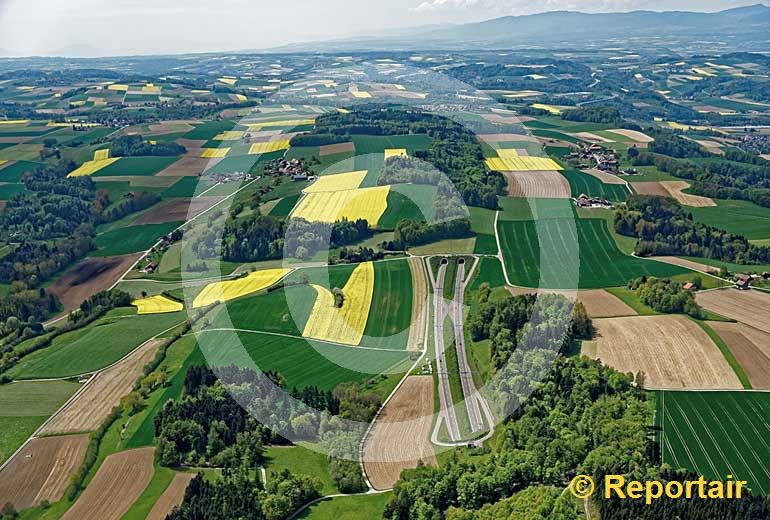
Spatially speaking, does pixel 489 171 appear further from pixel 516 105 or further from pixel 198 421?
pixel 516 105

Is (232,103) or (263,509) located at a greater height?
(232,103)

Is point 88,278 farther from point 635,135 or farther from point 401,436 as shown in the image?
point 635,135

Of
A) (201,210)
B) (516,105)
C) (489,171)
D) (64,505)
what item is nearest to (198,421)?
(64,505)

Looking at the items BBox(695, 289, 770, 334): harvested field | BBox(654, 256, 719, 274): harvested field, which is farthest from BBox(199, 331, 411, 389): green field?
BBox(654, 256, 719, 274): harvested field

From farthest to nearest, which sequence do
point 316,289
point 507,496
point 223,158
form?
point 223,158 → point 316,289 → point 507,496

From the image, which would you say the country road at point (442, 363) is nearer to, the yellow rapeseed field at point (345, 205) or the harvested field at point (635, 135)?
the yellow rapeseed field at point (345, 205)

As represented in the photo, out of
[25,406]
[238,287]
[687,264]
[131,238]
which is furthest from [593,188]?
[25,406]
